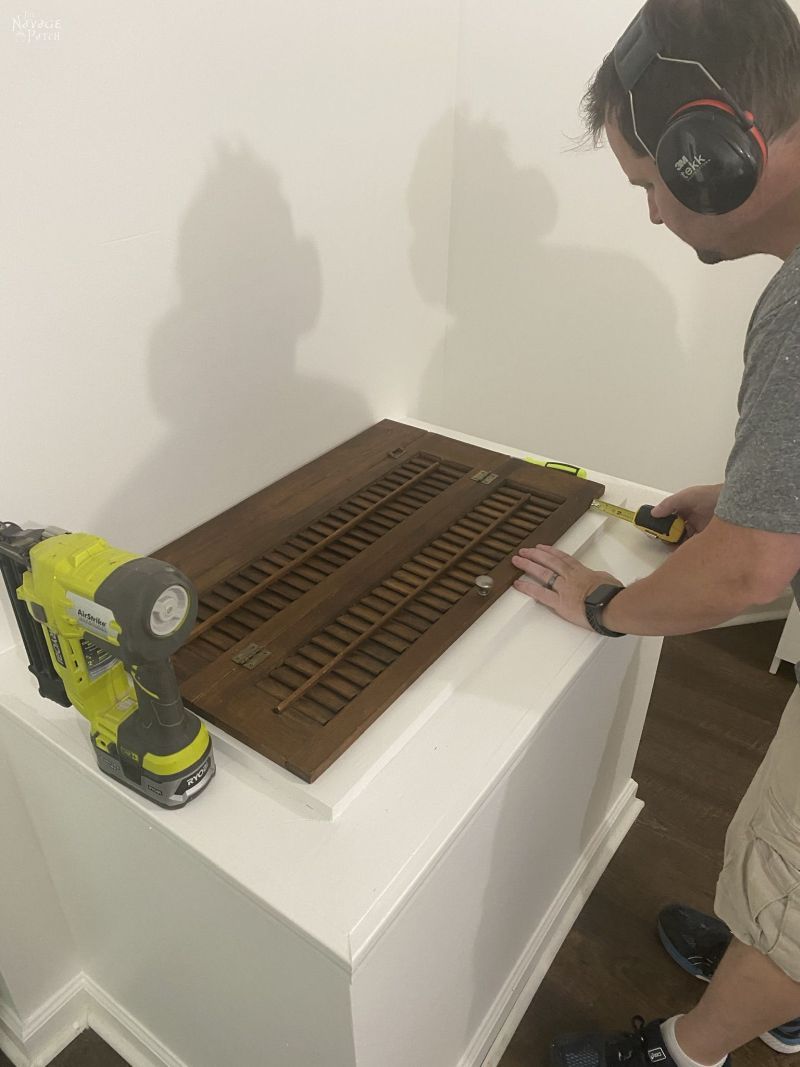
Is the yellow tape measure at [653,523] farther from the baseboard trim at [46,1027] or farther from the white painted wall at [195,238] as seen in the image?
the baseboard trim at [46,1027]

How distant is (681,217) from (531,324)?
87cm

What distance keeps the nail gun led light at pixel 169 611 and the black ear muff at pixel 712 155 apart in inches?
23.4

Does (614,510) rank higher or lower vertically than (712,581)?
lower

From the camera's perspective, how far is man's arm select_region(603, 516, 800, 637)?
2.40 feet

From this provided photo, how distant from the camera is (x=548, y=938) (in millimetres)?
1384

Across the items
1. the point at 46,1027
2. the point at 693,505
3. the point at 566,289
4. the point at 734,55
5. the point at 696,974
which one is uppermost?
the point at 734,55

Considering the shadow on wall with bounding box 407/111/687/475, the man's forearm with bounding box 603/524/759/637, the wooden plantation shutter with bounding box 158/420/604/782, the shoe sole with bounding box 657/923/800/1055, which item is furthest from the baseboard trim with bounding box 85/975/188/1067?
the shadow on wall with bounding box 407/111/687/475

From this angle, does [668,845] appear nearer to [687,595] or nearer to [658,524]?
[658,524]

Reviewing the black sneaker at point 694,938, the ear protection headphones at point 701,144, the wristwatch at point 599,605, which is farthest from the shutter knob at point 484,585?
the black sneaker at point 694,938

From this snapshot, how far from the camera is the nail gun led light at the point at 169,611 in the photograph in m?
0.70

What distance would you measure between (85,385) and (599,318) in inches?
42.0
